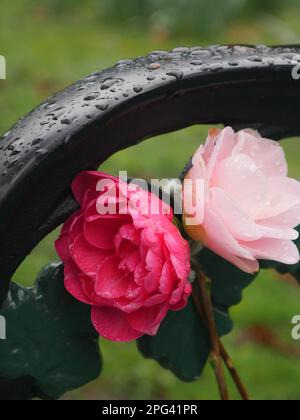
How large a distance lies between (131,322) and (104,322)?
0.04 meters

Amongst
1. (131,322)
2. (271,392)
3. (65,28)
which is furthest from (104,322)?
(65,28)

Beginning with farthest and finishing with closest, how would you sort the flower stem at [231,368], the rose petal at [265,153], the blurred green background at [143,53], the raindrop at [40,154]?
1. the blurred green background at [143,53]
2. the flower stem at [231,368]
3. the rose petal at [265,153]
4. the raindrop at [40,154]

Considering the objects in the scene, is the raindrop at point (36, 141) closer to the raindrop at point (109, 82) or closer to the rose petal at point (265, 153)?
the raindrop at point (109, 82)

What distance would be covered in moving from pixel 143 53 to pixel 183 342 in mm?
3485

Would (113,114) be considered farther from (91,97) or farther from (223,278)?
(223,278)

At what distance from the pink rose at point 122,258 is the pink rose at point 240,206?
0.04 metres

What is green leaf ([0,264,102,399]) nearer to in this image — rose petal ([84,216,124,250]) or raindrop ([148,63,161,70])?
rose petal ([84,216,124,250])

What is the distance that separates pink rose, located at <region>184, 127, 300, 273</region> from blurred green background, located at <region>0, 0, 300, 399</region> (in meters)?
1.46

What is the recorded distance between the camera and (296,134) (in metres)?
1.15

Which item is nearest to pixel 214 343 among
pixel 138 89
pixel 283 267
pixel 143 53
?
pixel 283 267

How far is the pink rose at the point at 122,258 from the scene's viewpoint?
935 mm

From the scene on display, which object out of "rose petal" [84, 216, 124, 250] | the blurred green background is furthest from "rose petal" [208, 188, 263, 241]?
the blurred green background

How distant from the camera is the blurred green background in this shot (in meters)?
2.49

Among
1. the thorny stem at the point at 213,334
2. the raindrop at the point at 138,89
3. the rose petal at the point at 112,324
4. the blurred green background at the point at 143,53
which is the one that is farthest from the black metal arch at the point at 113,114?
the blurred green background at the point at 143,53
